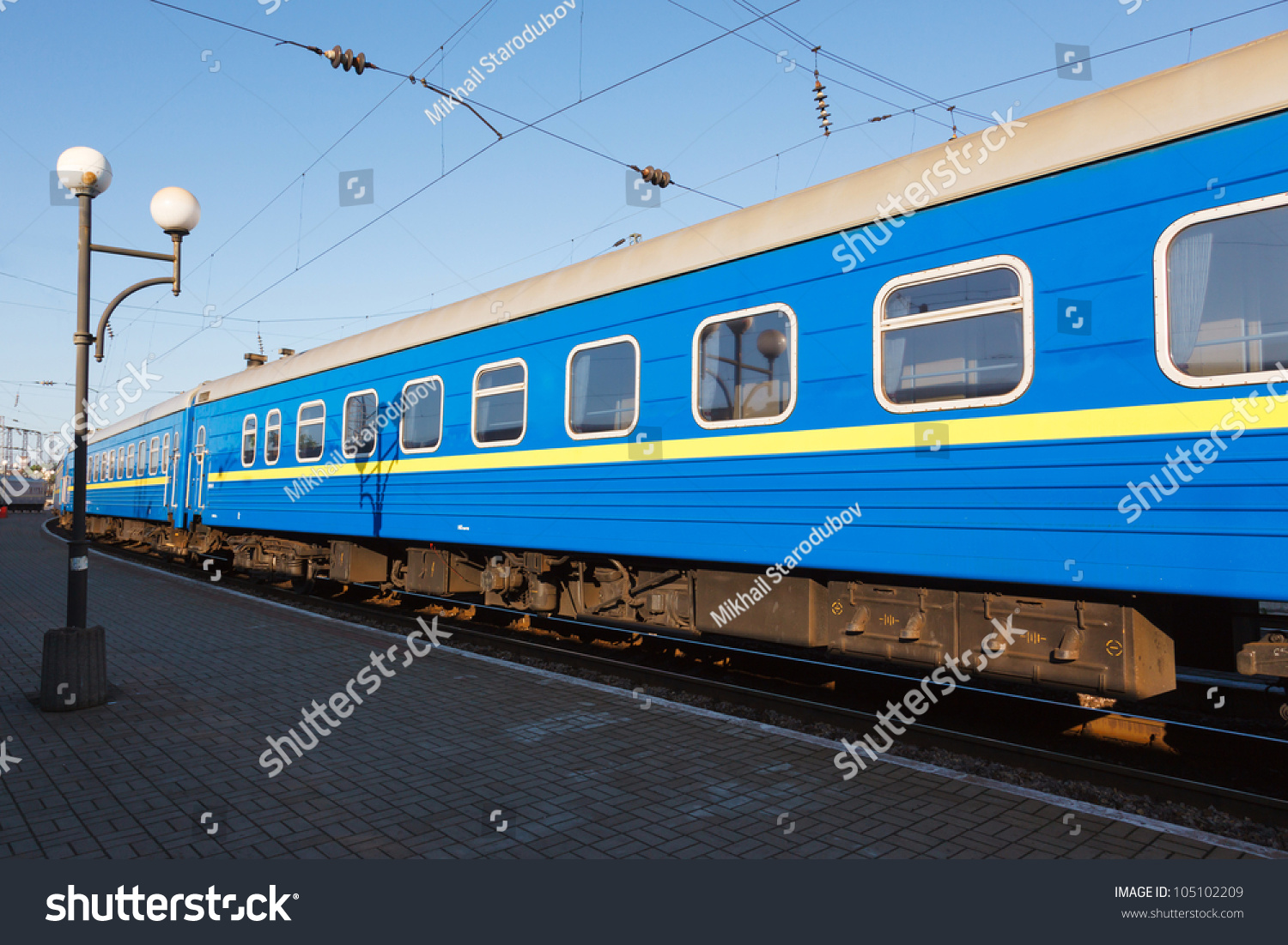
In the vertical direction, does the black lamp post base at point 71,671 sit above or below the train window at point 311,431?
below

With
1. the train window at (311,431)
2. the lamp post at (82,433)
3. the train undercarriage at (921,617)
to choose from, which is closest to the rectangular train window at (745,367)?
the train undercarriage at (921,617)

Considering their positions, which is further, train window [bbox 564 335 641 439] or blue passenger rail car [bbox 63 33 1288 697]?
train window [bbox 564 335 641 439]

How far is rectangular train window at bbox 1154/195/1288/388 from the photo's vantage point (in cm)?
398

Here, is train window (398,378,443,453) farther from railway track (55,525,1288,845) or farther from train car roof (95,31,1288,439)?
railway track (55,525,1288,845)

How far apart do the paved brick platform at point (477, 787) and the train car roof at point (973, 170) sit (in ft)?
11.7

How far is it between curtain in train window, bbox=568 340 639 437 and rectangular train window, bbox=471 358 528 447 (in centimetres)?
80

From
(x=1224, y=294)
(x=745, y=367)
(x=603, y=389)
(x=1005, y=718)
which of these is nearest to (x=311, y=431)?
(x=603, y=389)

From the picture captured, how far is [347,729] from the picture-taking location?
5852 mm

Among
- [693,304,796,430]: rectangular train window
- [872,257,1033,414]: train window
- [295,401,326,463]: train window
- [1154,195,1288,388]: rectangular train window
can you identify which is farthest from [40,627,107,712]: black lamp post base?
[1154,195,1288,388]: rectangular train window

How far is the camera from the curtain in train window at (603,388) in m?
7.23

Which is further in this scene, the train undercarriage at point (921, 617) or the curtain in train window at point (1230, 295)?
the train undercarriage at point (921, 617)

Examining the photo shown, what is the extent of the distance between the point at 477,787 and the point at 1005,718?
404 cm

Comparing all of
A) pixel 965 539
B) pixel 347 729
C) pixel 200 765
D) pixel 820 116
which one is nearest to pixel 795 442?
pixel 965 539

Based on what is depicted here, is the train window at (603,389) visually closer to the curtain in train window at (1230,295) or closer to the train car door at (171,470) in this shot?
the curtain in train window at (1230,295)
